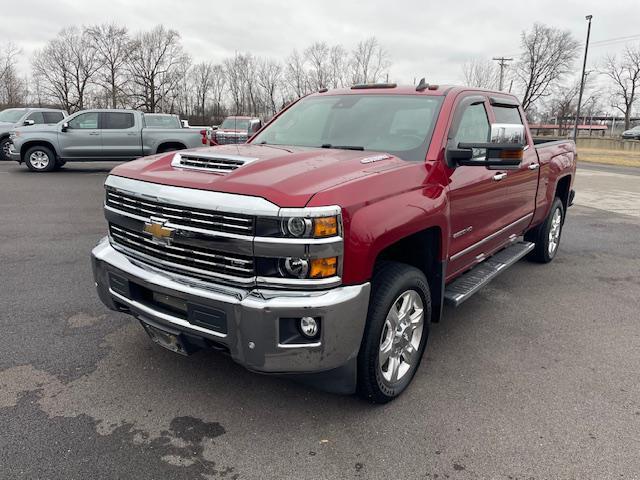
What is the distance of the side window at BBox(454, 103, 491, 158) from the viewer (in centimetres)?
368

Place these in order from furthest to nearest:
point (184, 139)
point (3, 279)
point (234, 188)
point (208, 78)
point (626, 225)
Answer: point (208, 78) → point (184, 139) → point (626, 225) → point (3, 279) → point (234, 188)

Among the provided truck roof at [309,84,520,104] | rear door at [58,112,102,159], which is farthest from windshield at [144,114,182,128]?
truck roof at [309,84,520,104]

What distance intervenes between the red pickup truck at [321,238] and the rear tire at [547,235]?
2.34 metres

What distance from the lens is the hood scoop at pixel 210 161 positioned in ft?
9.24

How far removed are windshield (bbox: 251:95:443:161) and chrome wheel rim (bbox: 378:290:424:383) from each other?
3.16 ft

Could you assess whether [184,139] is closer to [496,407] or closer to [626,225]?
[626,225]

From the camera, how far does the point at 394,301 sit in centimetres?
285

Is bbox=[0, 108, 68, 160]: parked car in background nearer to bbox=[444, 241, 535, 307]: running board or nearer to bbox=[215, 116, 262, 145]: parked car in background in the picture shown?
bbox=[215, 116, 262, 145]: parked car in background

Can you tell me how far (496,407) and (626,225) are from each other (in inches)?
297

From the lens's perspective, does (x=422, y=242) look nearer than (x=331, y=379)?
No

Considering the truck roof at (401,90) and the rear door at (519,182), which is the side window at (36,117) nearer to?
the truck roof at (401,90)

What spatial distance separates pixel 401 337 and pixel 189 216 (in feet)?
4.85

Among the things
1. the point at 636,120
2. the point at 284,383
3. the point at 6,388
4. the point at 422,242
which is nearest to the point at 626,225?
the point at 422,242

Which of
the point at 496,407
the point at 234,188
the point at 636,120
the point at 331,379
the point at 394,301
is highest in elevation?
the point at 636,120
